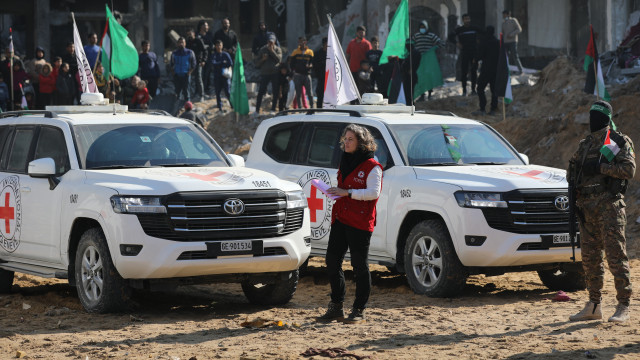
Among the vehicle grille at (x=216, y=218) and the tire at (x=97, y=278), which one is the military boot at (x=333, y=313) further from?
the tire at (x=97, y=278)

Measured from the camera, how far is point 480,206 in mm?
10414

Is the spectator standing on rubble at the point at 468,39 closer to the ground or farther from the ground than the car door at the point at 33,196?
farther from the ground

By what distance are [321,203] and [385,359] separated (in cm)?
413

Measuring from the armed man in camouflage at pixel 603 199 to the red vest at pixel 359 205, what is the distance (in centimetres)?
170

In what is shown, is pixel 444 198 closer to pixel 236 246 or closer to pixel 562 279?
pixel 562 279

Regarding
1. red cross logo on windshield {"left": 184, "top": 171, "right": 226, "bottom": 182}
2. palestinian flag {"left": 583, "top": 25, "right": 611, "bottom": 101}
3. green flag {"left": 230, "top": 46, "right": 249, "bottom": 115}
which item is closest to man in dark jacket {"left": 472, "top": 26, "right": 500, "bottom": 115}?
palestinian flag {"left": 583, "top": 25, "right": 611, "bottom": 101}

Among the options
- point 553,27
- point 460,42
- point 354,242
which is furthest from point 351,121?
point 553,27

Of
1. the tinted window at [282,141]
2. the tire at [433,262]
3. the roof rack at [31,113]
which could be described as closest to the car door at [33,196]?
the roof rack at [31,113]

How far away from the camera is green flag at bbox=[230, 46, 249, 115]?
87.4 ft

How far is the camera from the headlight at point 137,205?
927 centimetres

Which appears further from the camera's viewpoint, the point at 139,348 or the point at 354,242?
the point at 354,242

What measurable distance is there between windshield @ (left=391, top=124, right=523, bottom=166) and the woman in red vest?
2.11 meters

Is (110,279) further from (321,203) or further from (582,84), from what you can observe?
(582,84)

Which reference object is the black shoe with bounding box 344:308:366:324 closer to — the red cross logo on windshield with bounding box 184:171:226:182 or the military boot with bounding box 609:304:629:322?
the red cross logo on windshield with bounding box 184:171:226:182
